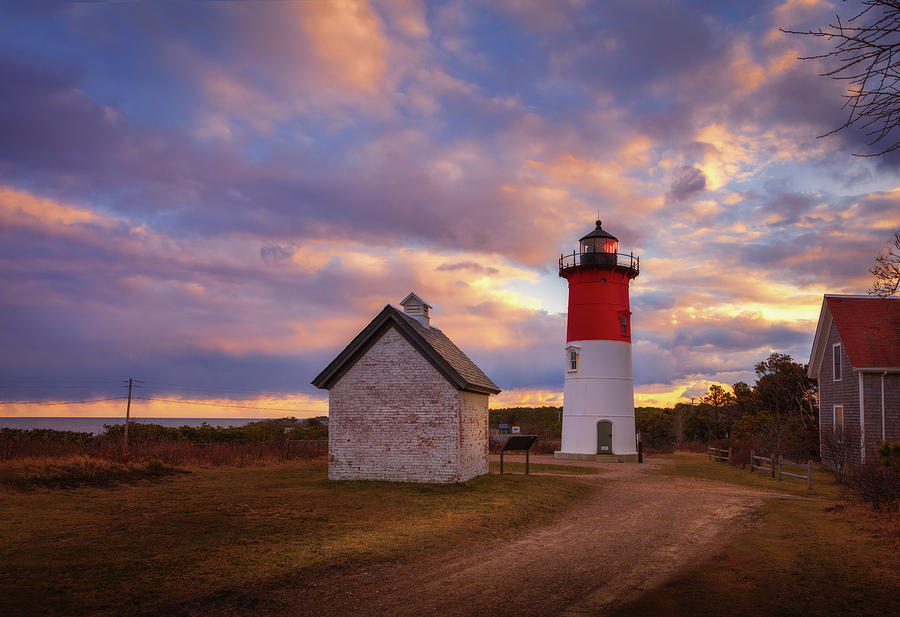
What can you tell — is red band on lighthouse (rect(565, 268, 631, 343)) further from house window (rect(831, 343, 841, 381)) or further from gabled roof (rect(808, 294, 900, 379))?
house window (rect(831, 343, 841, 381))

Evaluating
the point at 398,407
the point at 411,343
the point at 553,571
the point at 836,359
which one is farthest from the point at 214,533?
the point at 836,359

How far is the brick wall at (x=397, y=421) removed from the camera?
65.9 ft

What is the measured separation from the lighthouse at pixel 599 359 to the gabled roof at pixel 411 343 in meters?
16.4

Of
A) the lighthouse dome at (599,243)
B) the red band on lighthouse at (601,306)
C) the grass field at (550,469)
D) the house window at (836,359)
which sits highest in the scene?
the lighthouse dome at (599,243)

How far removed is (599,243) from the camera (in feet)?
123

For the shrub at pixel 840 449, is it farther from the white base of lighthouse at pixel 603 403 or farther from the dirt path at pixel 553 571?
Answer: the white base of lighthouse at pixel 603 403

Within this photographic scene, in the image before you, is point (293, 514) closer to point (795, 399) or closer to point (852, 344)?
point (852, 344)

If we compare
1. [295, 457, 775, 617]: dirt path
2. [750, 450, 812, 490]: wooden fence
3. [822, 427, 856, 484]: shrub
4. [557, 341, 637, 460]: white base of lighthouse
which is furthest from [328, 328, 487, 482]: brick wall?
[557, 341, 637, 460]: white base of lighthouse

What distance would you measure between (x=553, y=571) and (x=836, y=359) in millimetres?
24722

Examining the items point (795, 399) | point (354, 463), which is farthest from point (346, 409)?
point (795, 399)

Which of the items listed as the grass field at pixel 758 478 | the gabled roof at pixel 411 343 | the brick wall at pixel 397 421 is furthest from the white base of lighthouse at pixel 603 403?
the brick wall at pixel 397 421

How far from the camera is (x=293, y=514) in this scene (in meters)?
14.0

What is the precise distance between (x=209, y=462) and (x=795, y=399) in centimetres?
3819

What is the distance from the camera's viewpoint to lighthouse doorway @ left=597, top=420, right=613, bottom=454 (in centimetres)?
3647
